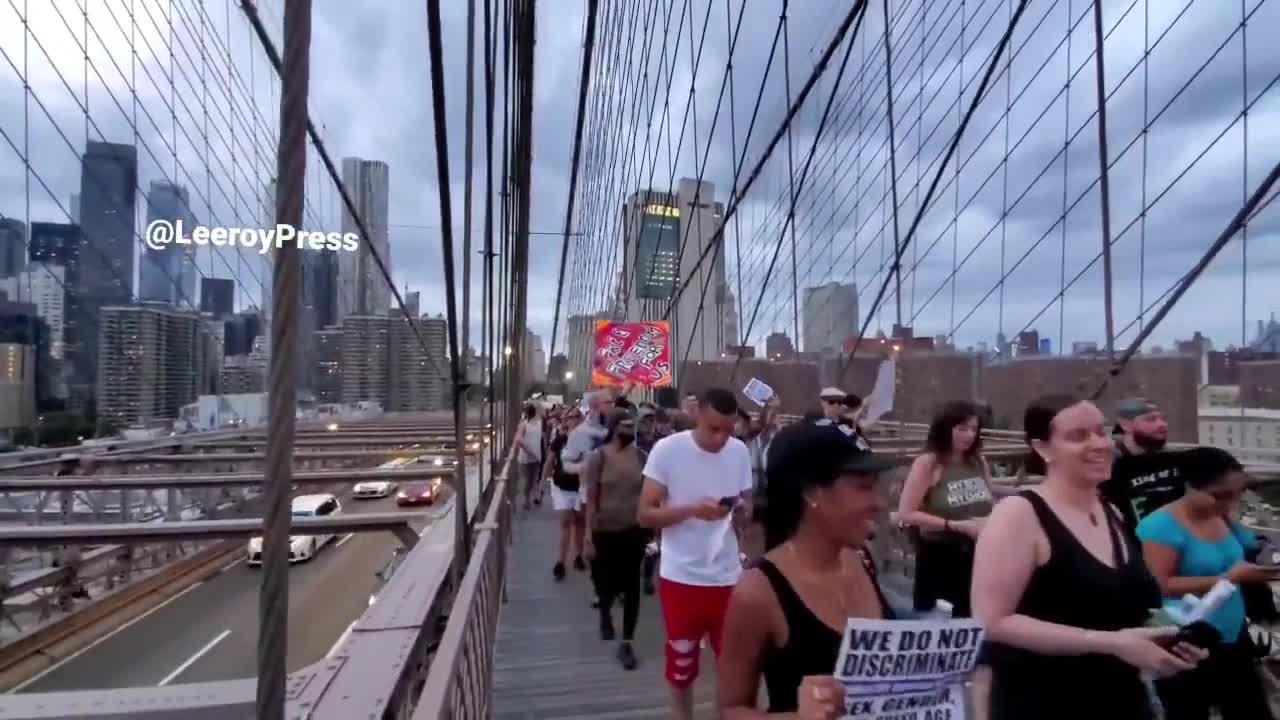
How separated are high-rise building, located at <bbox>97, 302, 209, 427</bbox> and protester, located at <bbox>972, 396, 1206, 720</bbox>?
30.8 ft

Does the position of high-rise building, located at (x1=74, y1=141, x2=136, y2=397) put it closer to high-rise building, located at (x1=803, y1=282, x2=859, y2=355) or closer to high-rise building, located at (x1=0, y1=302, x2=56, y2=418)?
high-rise building, located at (x1=0, y1=302, x2=56, y2=418)

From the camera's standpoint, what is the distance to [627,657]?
429 centimetres

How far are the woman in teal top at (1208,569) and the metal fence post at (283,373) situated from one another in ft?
7.17

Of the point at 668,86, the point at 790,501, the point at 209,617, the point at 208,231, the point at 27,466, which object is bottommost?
the point at 209,617

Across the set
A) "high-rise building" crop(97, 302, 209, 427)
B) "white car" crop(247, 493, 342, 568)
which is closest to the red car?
"white car" crop(247, 493, 342, 568)

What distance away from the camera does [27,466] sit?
266 inches

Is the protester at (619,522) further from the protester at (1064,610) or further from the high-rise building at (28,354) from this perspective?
the high-rise building at (28,354)

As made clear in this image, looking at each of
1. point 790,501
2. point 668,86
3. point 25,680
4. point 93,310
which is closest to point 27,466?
point 25,680

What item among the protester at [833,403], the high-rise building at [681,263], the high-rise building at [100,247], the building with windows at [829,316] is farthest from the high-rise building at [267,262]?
the high-rise building at [681,263]

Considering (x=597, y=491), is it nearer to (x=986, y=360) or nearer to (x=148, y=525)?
(x=148, y=525)

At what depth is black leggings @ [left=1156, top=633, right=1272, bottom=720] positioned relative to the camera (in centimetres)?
236

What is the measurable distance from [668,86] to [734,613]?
46.2 feet

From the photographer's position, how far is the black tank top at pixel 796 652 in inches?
56.0

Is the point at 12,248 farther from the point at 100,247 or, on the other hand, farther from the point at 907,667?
the point at 907,667
